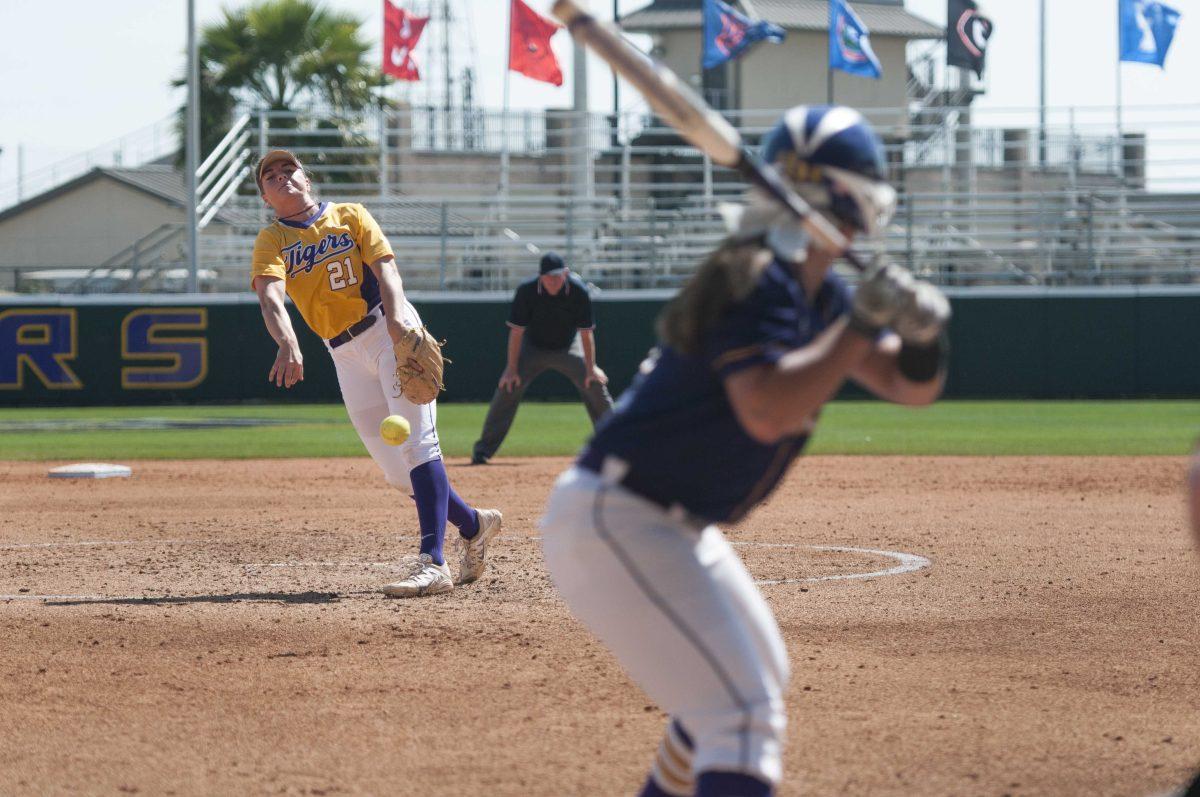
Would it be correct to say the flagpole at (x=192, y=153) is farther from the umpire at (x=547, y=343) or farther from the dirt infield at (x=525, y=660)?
the dirt infield at (x=525, y=660)

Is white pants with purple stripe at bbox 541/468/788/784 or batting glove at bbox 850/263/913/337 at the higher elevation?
batting glove at bbox 850/263/913/337

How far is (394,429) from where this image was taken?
6965 mm

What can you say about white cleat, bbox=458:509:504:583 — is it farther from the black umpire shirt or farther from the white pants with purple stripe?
the black umpire shirt

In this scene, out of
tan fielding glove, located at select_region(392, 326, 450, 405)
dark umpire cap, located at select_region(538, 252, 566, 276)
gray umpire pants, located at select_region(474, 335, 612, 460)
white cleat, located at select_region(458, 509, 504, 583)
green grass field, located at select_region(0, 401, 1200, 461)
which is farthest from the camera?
green grass field, located at select_region(0, 401, 1200, 461)

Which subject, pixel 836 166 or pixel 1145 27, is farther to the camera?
pixel 1145 27

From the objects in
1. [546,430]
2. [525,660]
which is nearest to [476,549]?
[525,660]

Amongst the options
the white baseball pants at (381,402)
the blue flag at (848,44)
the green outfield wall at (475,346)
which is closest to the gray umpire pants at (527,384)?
the white baseball pants at (381,402)

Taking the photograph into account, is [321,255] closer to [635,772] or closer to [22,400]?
[635,772]

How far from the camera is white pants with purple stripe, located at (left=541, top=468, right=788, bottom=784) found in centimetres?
295

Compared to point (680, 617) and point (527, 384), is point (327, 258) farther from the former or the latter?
point (527, 384)

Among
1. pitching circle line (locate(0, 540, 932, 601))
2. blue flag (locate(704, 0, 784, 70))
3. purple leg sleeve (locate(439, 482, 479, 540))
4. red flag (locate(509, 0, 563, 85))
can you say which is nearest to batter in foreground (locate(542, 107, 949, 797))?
purple leg sleeve (locate(439, 482, 479, 540))

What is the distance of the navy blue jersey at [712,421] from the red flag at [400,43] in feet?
88.5

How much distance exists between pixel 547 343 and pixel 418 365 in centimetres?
668

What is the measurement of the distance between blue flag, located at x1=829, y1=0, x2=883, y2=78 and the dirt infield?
21.2 m
